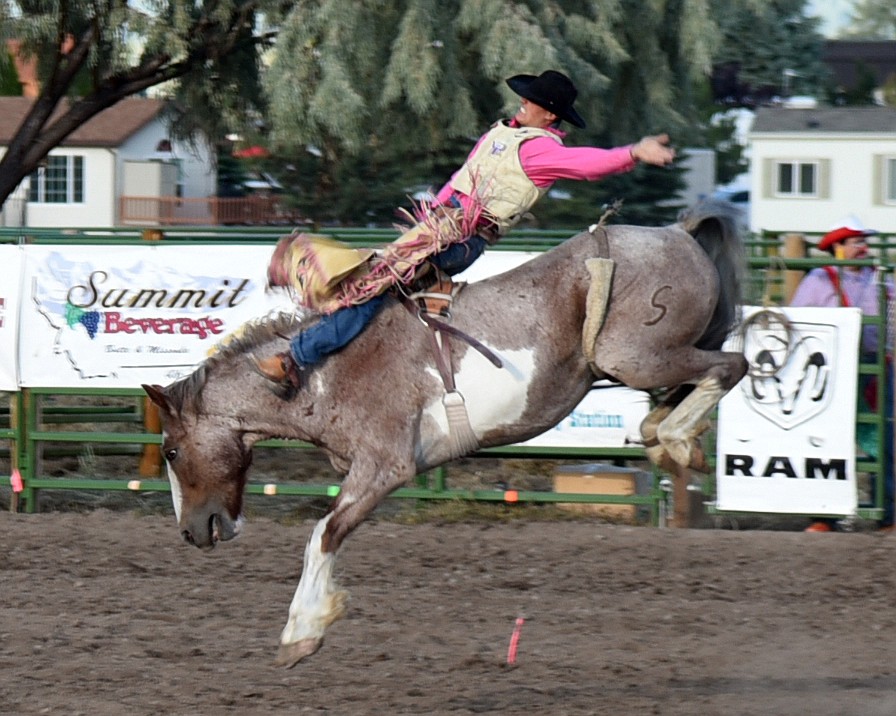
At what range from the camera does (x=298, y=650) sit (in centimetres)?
518

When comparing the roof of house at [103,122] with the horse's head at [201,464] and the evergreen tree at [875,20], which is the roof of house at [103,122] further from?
the evergreen tree at [875,20]

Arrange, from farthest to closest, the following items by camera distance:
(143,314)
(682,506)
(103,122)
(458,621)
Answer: (103,122), (143,314), (682,506), (458,621)

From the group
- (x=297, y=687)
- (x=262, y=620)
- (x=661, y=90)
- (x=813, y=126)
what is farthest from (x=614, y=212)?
(x=813, y=126)

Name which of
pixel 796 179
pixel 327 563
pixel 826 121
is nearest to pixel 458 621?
pixel 327 563

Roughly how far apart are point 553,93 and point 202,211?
113ft

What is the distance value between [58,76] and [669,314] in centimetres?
1303

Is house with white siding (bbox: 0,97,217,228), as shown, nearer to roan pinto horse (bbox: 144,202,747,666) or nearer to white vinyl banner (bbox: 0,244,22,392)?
white vinyl banner (bbox: 0,244,22,392)

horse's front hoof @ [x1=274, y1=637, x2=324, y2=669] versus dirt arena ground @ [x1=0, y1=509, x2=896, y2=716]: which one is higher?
horse's front hoof @ [x1=274, y1=637, x2=324, y2=669]

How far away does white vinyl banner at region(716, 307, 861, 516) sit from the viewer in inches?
335

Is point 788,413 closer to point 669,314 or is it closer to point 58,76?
point 669,314

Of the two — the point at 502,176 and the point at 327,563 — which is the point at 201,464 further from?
the point at 502,176

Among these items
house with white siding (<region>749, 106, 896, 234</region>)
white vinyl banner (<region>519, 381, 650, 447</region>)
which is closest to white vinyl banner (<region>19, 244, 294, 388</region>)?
white vinyl banner (<region>519, 381, 650, 447</region>)

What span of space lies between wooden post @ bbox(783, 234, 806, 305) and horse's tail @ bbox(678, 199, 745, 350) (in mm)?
3755

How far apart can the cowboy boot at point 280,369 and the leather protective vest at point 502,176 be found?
885 mm
